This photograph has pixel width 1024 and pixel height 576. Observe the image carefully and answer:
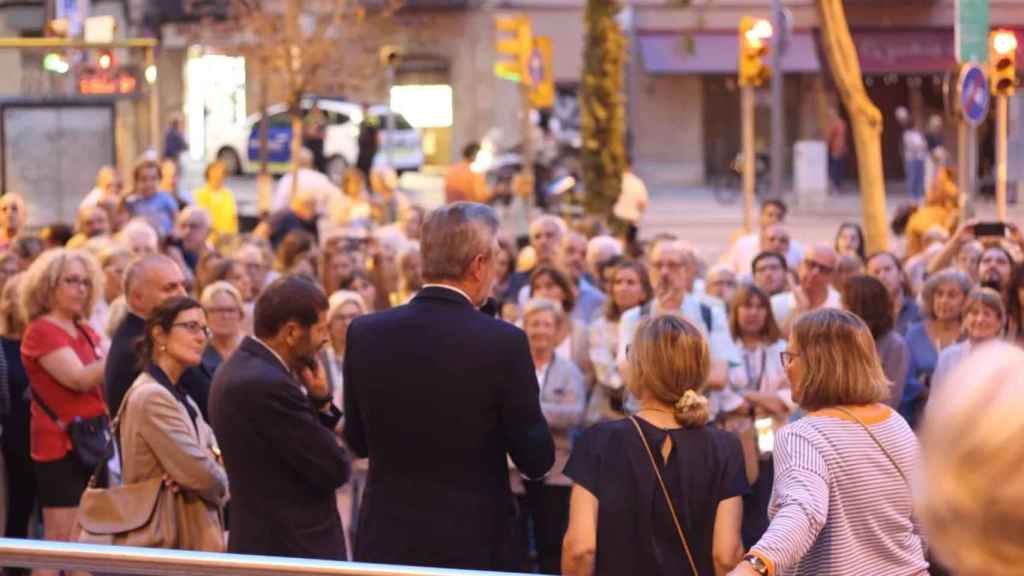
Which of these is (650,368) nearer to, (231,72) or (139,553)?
(139,553)

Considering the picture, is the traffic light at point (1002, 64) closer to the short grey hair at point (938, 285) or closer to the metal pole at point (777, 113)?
the short grey hair at point (938, 285)

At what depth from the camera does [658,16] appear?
4806 centimetres

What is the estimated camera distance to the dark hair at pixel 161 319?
6.98 metres

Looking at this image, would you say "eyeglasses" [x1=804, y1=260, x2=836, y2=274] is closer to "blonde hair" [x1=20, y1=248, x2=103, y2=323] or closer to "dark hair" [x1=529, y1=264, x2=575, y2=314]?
"dark hair" [x1=529, y1=264, x2=575, y2=314]

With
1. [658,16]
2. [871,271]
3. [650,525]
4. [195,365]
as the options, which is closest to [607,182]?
[871,271]

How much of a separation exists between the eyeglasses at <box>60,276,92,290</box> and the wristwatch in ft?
14.8

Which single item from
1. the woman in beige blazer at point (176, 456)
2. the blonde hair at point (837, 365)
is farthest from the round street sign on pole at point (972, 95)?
the blonde hair at point (837, 365)

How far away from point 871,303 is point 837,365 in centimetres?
329

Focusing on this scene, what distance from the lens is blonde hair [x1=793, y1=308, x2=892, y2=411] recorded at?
5.39 meters

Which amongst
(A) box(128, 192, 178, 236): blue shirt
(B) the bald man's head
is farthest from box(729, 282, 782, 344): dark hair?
(A) box(128, 192, 178, 236): blue shirt

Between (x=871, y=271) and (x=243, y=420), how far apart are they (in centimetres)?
579

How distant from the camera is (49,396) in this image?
849cm

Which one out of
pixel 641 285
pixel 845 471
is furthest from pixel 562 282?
pixel 845 471

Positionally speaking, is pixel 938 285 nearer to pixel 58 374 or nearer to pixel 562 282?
pixel 562 282
